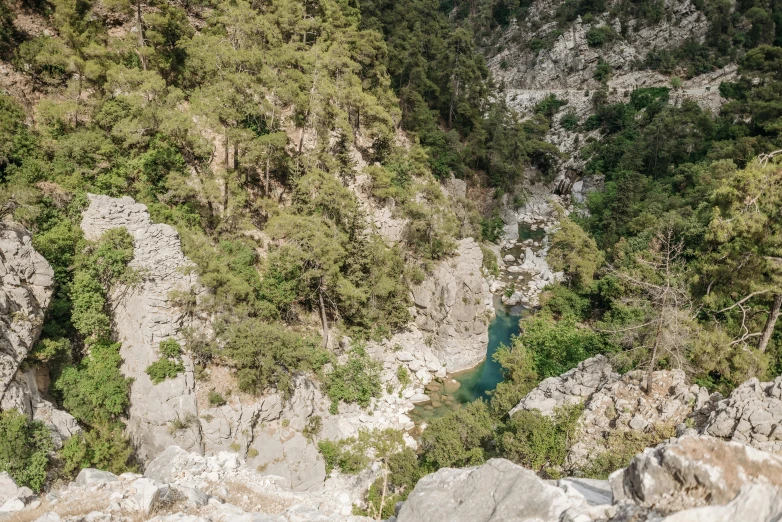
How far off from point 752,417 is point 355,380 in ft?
60.1

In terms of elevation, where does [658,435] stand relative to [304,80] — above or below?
below

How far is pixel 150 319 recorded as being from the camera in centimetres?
1894

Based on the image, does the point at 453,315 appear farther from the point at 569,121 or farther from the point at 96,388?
the point at 569,121

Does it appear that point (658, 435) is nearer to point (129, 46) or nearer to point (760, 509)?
point (760, 509)

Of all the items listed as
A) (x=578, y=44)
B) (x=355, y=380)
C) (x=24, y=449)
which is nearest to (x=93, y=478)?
(x=24, y=449)

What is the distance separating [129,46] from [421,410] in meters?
29.4

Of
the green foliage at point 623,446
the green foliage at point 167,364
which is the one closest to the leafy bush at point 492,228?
the green foliage at point 623,446

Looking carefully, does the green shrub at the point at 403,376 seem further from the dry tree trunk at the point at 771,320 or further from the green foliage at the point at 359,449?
the dry tree trunk at the point at 771,320

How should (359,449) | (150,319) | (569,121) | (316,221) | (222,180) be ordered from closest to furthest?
1. (150,319)
2. (359,449)
3. (316,221)
4. (222,180)
5. (569,121)

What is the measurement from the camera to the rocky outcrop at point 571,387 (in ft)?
65.1

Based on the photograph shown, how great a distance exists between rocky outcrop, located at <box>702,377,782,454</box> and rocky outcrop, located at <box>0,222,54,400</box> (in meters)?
24.0

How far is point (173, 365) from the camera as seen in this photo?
60.5 ft

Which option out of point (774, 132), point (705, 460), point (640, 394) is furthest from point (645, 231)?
point (705, 460)

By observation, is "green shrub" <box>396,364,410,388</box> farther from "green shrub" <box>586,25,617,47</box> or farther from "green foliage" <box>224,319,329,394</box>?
"green shrub" <box>586,25,617,47</box>
